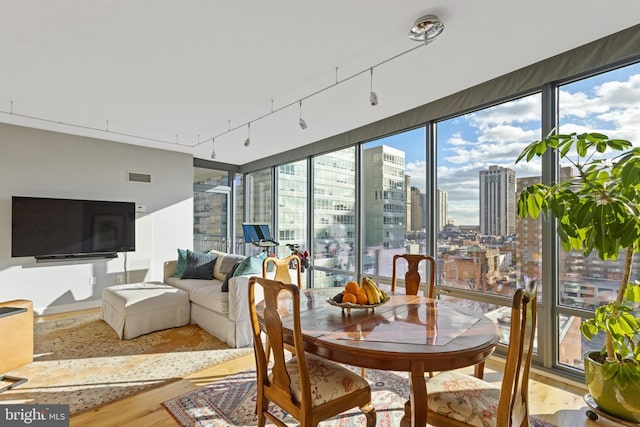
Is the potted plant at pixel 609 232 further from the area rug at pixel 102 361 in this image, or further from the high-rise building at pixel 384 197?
the area rug at pixel 102 361

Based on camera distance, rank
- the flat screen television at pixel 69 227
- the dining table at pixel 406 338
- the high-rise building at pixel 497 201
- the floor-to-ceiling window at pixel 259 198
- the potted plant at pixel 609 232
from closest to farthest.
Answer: the dining table at pixel 406 338, the potted plant at pixel 609 232, the high-rise building at pixel 497 201, the flat screen television at pixel 69 227, the floor-to-ceiling window at pixel 259 198

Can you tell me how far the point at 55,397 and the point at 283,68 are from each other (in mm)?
3025

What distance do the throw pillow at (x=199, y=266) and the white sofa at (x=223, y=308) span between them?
0.57 feet

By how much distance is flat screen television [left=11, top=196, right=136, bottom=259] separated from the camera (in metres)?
4.34

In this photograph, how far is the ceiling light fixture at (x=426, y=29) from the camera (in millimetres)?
2172

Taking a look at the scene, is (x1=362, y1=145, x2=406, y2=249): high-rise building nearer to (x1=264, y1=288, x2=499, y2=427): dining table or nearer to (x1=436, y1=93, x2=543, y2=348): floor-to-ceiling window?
(x1=436, y1=93, x2=543, y2=348): floor-to-ceiling window

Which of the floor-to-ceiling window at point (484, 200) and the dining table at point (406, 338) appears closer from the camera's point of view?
the dining table at point (406, 338)

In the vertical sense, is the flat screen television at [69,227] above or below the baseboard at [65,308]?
above

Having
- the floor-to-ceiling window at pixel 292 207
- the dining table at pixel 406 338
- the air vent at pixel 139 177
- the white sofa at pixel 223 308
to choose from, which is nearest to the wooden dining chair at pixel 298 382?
the dining table at pixel 406 338

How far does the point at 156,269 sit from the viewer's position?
5.68 metres

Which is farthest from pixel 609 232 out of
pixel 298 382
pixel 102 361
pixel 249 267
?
pixel 102 361

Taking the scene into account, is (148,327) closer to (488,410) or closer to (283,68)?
(283,68)

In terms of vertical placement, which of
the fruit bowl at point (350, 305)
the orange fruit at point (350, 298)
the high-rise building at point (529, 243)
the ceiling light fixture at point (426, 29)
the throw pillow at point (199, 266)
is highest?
the ceiling light fixture at point (426, 29)

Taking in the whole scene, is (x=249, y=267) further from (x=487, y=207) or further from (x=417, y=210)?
(x=487, y=207)
